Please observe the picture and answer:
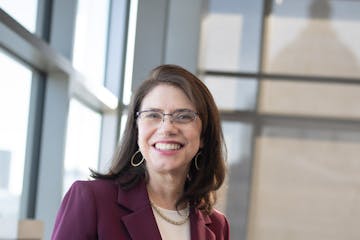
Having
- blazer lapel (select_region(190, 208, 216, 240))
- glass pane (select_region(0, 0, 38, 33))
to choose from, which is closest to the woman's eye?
blazer lapel (select_region(190, 208, 216, 240))

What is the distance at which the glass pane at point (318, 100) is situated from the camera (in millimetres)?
7270

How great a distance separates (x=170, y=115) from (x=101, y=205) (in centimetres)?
30

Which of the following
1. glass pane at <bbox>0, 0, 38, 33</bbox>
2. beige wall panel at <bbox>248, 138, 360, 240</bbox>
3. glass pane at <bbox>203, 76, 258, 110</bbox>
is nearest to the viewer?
glass pane at <bbox>0, 0, 38, 33</bbox>

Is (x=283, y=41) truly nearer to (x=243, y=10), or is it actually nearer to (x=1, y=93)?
(x=243, y=10)

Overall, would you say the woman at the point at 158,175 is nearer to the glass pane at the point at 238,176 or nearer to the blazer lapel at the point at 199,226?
the blazer lapel at the point at 199,226

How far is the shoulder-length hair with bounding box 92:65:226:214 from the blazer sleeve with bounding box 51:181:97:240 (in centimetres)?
11

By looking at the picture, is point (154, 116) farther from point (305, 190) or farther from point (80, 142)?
point (305, 190)

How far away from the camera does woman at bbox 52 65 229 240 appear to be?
1.82m

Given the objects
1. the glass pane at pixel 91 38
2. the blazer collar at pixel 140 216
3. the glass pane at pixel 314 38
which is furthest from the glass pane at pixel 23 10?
the glass pane at pixel 314 38

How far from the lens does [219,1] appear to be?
288 inches

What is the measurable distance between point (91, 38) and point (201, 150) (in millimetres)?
3611

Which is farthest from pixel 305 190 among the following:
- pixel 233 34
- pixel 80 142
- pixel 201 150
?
pixel 201 150

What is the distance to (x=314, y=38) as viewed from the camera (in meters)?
7.31

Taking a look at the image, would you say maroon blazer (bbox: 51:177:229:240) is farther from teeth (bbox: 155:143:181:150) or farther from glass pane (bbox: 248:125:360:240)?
glass pane (bbox: 248:125:360:240)
